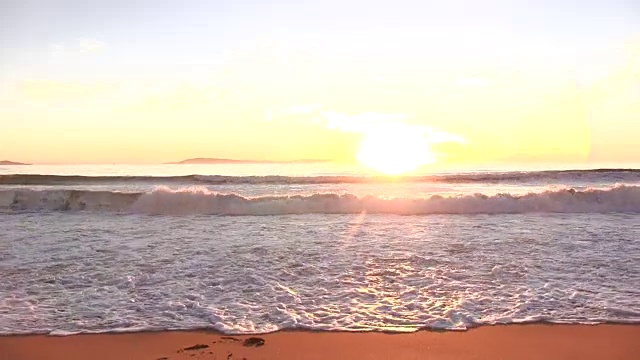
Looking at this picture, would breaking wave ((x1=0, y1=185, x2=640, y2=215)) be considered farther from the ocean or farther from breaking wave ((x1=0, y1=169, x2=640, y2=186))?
breaking wave ((x1=0, y1=169, x2=640, y2=186))

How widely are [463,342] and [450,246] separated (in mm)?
4516

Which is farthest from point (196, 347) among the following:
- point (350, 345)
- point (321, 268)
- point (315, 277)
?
point (321, 268)

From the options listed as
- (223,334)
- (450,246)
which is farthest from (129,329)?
(450,246)

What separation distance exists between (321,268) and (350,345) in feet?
9.29

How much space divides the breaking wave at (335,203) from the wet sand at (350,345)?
996 centimetres

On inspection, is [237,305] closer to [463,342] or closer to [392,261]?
[463,342]

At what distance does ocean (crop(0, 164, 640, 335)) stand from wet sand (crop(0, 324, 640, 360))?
0.60ft

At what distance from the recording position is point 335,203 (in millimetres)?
15641

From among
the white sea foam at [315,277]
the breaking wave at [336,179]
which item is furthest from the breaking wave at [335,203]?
the breaking wave at [336,179]

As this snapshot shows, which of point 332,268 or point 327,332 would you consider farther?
point 332,268

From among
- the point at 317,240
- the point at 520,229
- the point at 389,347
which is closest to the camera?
the point at 389,347

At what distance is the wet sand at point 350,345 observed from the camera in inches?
165

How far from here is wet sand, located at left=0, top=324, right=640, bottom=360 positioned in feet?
13.8

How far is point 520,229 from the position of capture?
36.0 ft
